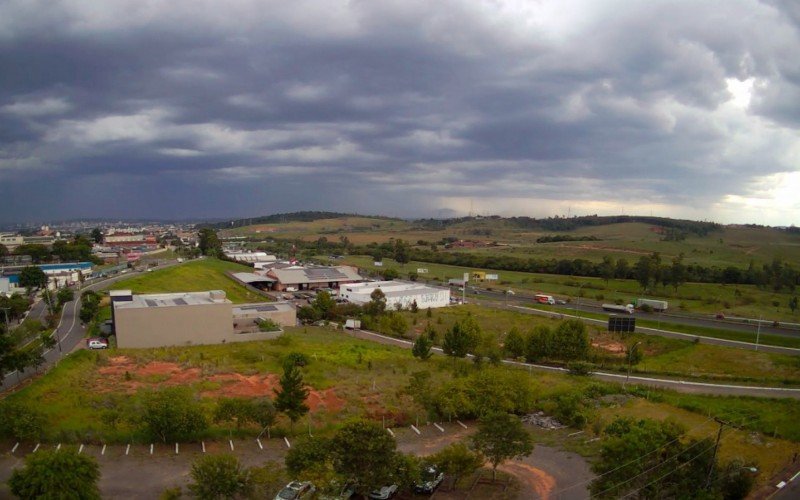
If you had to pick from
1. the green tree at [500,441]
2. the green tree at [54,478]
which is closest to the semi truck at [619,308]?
the green tree at [500,441]

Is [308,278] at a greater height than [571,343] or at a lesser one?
lesser

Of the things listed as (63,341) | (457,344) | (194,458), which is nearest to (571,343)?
(457,344)

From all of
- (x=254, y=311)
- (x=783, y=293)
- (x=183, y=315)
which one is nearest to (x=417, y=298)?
(x=254, y=311)

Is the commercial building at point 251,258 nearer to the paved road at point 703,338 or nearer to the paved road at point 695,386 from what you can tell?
the paved road at point 703,338

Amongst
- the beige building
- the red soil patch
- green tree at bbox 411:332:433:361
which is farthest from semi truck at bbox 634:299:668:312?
the red soil patch

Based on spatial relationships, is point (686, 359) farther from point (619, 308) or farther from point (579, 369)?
point (619, 308)

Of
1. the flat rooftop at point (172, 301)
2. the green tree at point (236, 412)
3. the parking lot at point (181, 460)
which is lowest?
the parking lot at point (181, 460)
